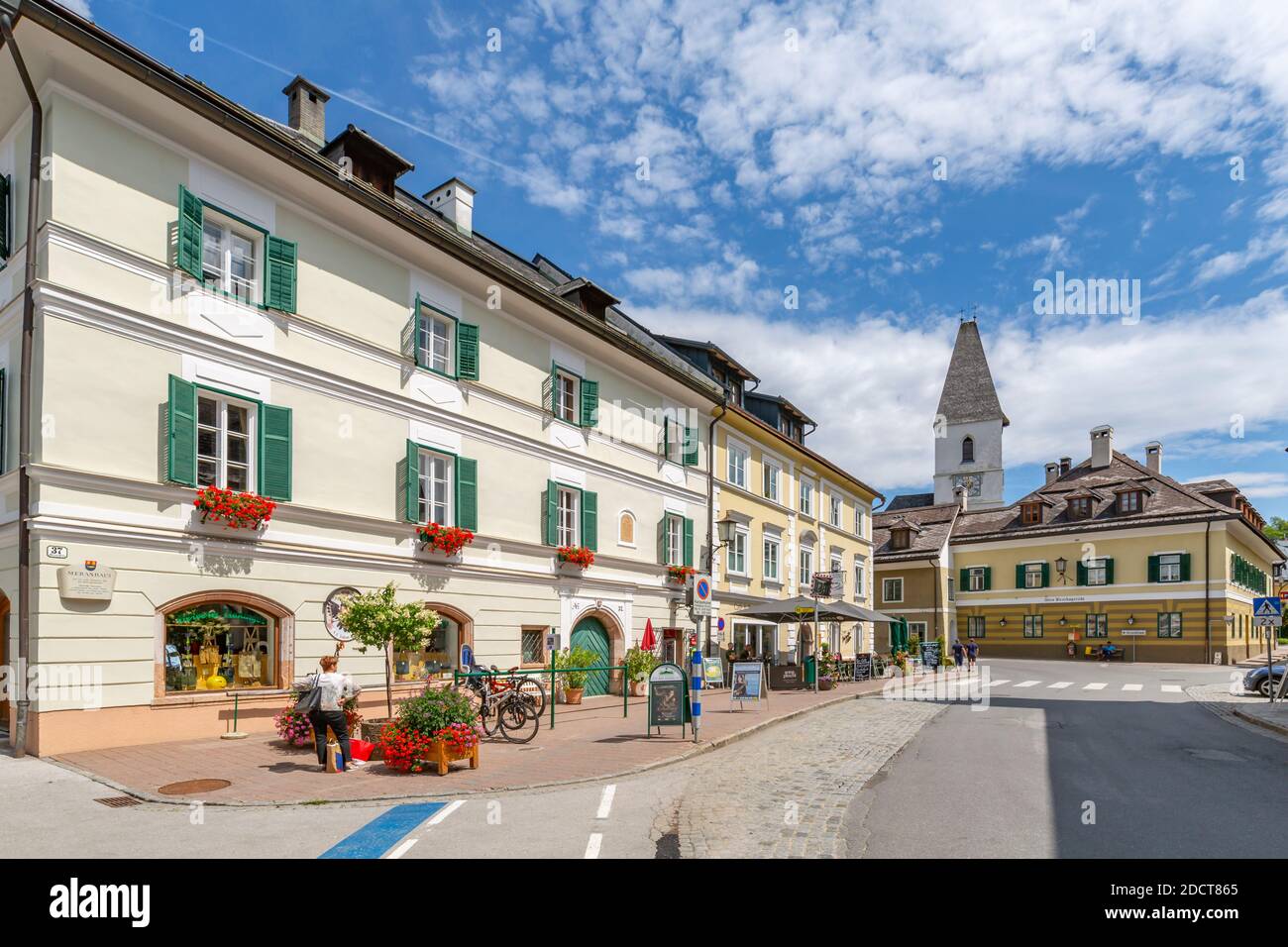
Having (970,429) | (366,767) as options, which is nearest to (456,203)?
(366,767)

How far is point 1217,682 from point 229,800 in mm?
32061

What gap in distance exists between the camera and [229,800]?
930 cm

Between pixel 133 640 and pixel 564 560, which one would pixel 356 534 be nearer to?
pixel 133 640

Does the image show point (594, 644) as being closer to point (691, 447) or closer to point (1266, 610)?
point (691, 447)

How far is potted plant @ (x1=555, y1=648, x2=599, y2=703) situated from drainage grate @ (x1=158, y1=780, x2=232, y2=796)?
31.4 ft

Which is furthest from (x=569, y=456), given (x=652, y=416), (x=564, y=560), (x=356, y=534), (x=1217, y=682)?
(x=1217, y=682)

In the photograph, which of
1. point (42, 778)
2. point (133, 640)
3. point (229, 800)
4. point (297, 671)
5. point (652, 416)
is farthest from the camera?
point (652, 416)

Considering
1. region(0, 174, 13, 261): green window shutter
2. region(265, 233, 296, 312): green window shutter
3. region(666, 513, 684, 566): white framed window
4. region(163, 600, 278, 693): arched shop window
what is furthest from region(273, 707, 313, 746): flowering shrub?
region(666, 513, 684, 566): white framed window

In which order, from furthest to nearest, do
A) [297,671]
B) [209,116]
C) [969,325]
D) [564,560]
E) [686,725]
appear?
1. [969,325]
2. [564,560]
3. [686,725]
4. [297,671]
5. [209,116]

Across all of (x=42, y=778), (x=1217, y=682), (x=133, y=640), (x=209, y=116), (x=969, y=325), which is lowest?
(x=1217, y=682)

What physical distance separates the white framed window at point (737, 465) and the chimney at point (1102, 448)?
32.0 m

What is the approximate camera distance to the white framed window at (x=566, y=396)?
22.3 m

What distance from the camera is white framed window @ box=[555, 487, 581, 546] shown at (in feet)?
72.3

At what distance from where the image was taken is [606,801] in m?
9.56
